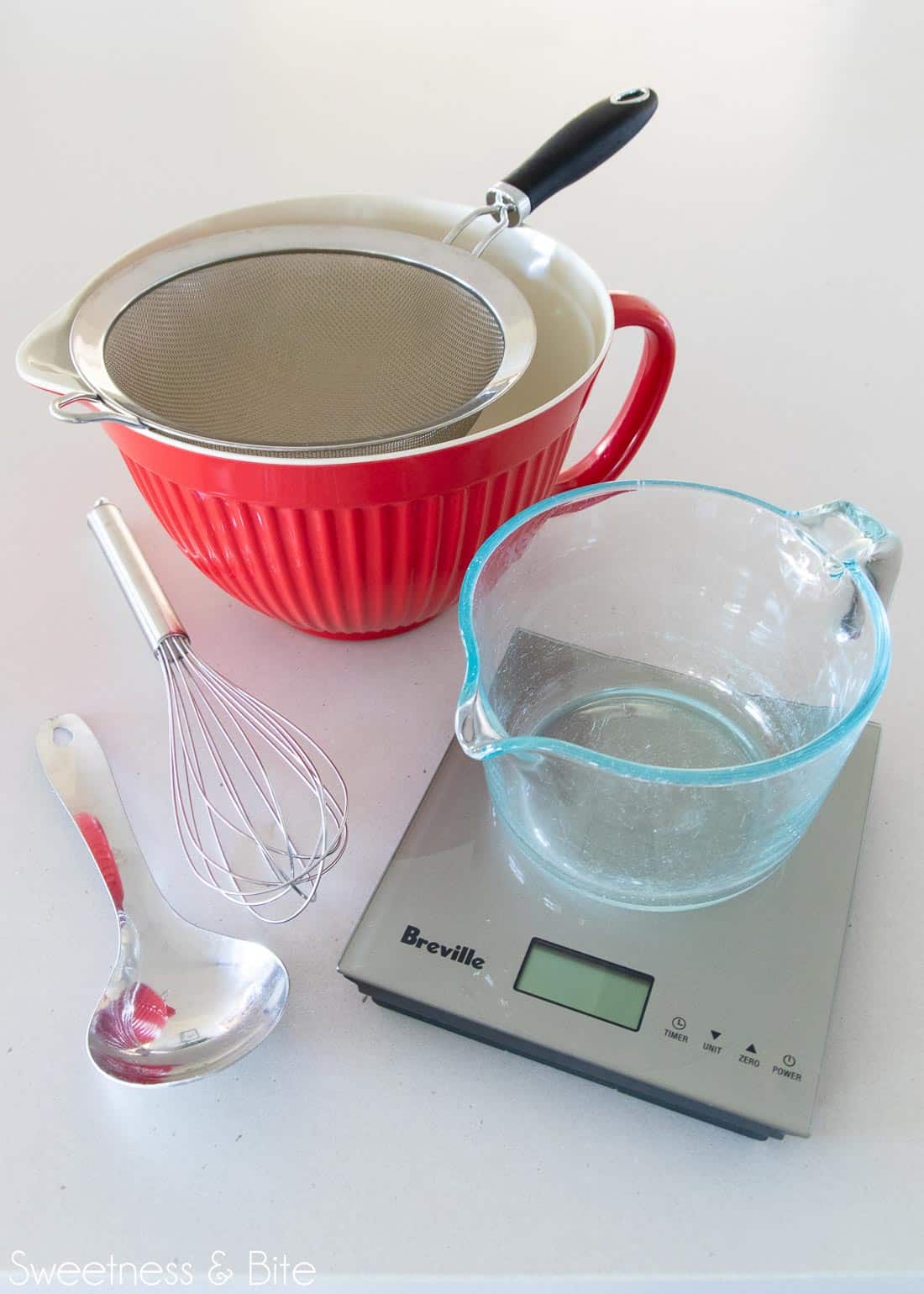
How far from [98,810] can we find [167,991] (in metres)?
0.10

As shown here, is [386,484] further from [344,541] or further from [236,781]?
[236,781]

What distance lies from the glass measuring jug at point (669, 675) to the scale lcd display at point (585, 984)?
3 cm

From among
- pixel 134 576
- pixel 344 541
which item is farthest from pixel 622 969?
pixel 134 576

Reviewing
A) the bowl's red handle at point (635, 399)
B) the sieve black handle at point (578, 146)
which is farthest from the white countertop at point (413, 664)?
the sieve black handle at point (578, 146)

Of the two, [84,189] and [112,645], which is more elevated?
[84,189]

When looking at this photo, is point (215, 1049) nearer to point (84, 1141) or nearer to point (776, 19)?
point (84, 1141)

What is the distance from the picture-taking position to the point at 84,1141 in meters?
0.40

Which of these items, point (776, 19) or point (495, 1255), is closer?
point (495, 1255)

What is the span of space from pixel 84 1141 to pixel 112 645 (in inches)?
11.1

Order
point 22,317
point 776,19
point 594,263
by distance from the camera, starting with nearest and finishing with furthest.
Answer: point 22,317 → point 594,263 → point 776,19

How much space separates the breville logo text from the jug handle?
9.3 inches

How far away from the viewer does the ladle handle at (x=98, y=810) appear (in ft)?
1.50

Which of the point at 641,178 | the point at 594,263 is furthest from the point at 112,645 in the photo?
the point at 641,178

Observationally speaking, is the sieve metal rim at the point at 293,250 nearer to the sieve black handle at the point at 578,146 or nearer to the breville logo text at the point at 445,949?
the sieve black handle at the point at 578,146
